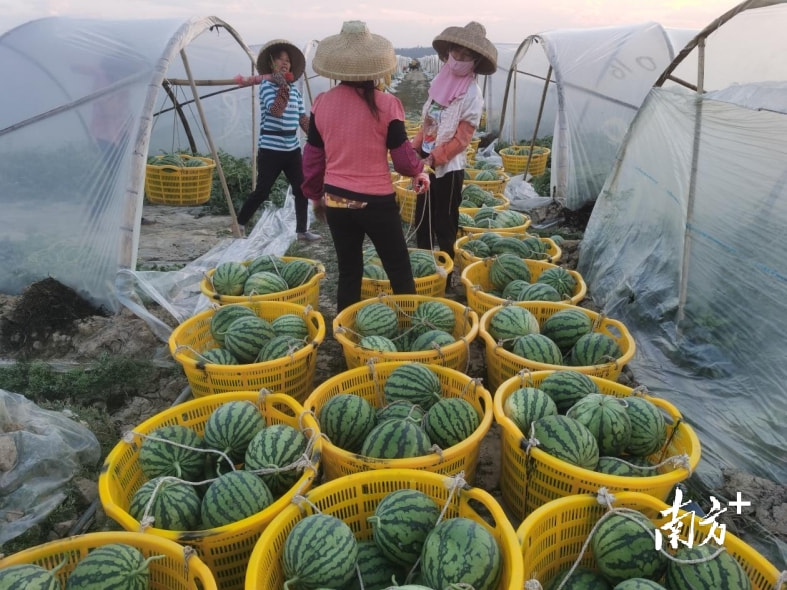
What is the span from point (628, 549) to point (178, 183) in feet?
25.7

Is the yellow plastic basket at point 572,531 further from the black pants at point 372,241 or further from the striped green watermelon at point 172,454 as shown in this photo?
the black pants at point 372,241

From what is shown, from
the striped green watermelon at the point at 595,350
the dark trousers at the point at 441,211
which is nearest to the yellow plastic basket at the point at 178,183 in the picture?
the dark trousers at the point at 441,211

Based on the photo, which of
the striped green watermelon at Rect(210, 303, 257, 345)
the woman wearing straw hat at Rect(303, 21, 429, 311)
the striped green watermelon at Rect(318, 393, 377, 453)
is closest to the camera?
the striped green watermelon at Rect(318, 393, 377, 453)

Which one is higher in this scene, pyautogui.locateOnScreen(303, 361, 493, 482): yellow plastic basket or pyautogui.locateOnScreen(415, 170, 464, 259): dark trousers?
pyautogui.locateOnScreen(415, 170, 464, 259): dark trousers

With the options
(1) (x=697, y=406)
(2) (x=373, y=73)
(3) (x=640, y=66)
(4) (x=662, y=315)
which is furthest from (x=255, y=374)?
(3) (x=640, y=66)

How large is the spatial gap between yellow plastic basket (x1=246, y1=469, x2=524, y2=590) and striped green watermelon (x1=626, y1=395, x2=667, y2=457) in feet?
2.93

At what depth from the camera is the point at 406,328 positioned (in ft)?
13.0

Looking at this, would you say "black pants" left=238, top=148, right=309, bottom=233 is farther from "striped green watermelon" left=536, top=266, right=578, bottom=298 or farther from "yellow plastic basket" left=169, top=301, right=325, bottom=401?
"striped green watermelon" left=536, top=266, right=578, bottom=298

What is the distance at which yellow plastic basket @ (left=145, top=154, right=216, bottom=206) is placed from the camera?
7980mm

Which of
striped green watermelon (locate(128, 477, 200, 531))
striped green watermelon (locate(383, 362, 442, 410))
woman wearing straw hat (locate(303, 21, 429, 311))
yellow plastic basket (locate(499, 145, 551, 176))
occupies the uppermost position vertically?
woman wearing straw hat (locate(303, 21, 429, 311))

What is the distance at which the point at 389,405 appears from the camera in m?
2.80

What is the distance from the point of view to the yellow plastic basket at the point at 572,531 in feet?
6.32

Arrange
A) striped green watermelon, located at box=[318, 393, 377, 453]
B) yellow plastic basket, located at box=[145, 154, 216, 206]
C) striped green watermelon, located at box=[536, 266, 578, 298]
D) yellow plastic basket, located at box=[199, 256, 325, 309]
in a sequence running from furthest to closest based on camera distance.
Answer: yellow plastic basket, located at box=[145, 154, 216, 206] < striped green watermelon, located at box=[536, 266, 578, 298] < yellow plastic basket, located at box=[199, 256, 325, 309] < striped green watermelon, located at box=[318, 393, 377, 453]

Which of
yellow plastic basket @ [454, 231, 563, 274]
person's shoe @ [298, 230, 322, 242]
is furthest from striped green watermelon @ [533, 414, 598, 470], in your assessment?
person's shoe @ [298, 230, 322, 242]
